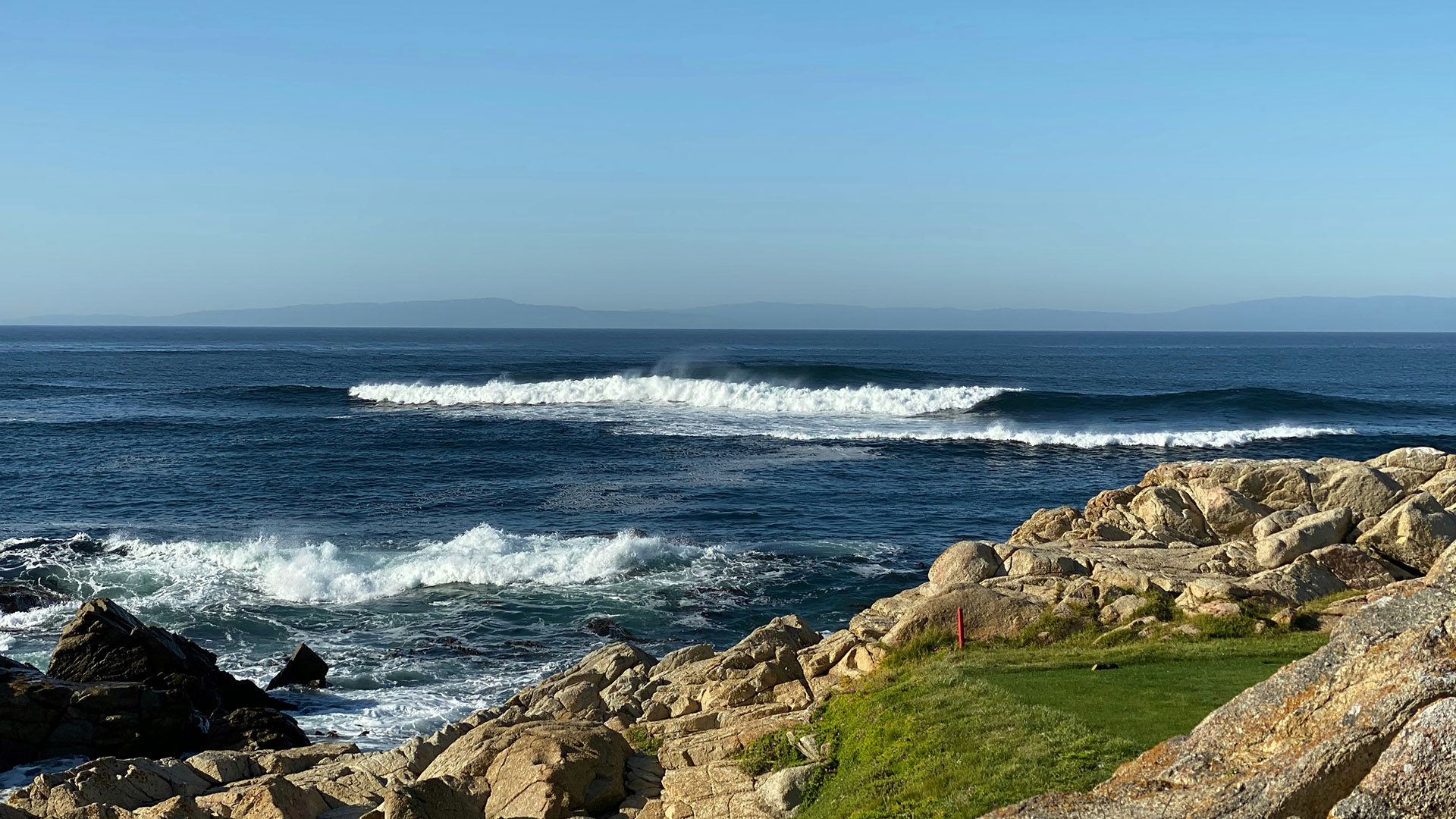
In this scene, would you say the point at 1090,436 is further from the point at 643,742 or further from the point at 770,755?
the point at 770,755

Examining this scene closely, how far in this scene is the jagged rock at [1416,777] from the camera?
18.9ft

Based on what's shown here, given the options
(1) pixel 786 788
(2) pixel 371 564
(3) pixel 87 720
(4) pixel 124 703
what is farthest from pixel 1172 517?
(3) pixel 87 720

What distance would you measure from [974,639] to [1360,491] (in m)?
11.2

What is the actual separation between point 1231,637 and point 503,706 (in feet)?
36.7

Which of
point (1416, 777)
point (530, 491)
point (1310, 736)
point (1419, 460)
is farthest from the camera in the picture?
point (530, 491)

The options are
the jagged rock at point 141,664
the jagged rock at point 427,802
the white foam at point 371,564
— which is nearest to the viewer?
the jagged rock at point 427,802

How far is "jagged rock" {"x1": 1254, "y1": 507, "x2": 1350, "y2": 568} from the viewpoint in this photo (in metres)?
19.3

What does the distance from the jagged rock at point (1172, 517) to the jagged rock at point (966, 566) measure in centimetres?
467

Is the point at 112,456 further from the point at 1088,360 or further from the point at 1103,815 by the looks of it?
the point at 1088,360

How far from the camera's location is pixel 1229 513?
22.9 metres

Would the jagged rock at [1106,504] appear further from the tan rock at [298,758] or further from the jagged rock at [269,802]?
the jagged rock at [269,802]

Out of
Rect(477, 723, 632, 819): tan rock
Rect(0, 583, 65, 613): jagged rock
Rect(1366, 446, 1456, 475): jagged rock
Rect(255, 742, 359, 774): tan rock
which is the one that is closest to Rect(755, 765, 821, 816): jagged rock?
Rect(477, 723, 632, 819): tan rock

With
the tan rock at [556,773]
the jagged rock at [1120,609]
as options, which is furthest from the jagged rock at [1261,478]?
the tan rock at [556,773]

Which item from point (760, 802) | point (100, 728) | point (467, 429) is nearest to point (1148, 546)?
point (760, 802)
